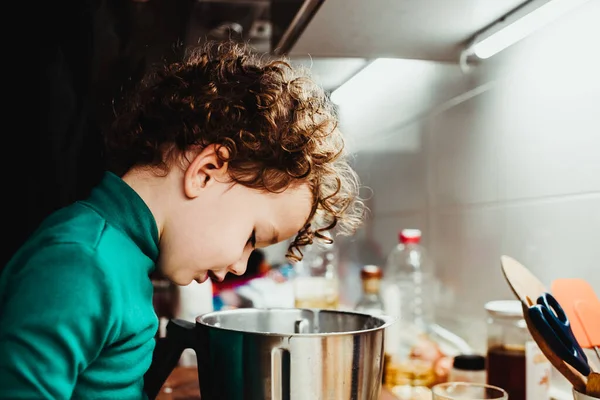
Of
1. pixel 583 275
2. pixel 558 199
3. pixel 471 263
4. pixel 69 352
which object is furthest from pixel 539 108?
pixel 69 352

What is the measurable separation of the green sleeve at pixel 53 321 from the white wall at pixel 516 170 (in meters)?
0.59

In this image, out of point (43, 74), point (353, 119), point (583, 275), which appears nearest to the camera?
point (583, 275)

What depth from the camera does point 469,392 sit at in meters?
0.71

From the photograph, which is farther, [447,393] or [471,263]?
[471,263]

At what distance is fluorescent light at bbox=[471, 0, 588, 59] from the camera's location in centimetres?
81

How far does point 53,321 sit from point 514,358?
590 millimetres

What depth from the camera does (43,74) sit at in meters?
1.02

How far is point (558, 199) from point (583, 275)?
108mm

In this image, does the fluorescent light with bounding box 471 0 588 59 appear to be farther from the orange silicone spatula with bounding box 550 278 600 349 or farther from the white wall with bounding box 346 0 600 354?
the orange silicone spatula with bounding box 550 278 600 349

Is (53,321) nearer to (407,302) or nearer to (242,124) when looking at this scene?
(242,124)

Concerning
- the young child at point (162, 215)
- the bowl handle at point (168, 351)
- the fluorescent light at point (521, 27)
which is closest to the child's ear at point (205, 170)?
the young child at point (162, 215)

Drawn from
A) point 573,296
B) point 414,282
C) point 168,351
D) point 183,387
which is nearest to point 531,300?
point 573,296

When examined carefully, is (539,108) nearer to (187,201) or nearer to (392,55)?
(392,55)

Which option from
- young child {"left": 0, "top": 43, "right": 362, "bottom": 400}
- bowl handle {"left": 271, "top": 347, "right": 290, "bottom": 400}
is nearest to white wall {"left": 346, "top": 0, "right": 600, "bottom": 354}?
young child {"left": 0, "top": 43, "right": 362, "bottom": 400}
